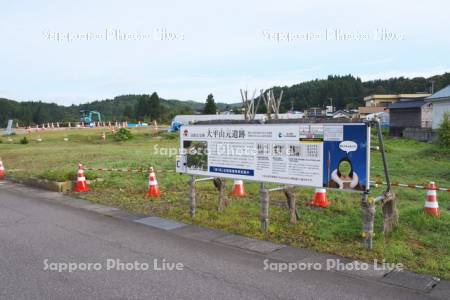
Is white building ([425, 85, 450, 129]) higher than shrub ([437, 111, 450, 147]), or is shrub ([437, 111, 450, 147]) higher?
white building ([425, 85, 450, 129])

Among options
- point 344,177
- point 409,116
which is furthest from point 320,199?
point 409,116

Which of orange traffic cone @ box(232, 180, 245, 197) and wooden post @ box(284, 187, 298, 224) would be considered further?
orange traffic cone @ box(232, 180, 245, 197)

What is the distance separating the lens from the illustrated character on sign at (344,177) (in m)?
6.48

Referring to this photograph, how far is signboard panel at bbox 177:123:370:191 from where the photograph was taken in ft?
21.2

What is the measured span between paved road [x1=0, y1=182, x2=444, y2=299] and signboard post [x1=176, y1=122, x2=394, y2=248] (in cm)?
147

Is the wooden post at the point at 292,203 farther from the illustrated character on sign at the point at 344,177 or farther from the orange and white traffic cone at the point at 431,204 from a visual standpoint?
the orange and white traffic cone at the point at 431,204

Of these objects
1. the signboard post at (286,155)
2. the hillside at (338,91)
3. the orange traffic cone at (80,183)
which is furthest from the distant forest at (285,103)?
the signboard post at (286,155)

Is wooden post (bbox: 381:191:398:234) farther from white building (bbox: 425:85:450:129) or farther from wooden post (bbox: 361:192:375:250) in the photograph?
white building (bbox: 425:85:450:129)

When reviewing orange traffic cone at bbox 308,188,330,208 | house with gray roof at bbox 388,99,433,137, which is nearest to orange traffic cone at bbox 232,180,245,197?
orange traffic cone at bbox 308,188,330,208

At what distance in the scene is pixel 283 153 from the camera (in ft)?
23.9

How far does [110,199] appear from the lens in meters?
11.0

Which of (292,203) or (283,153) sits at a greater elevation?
(283,153)

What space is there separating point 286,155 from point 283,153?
7 cm

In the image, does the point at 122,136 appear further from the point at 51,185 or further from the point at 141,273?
the point at 141,273
